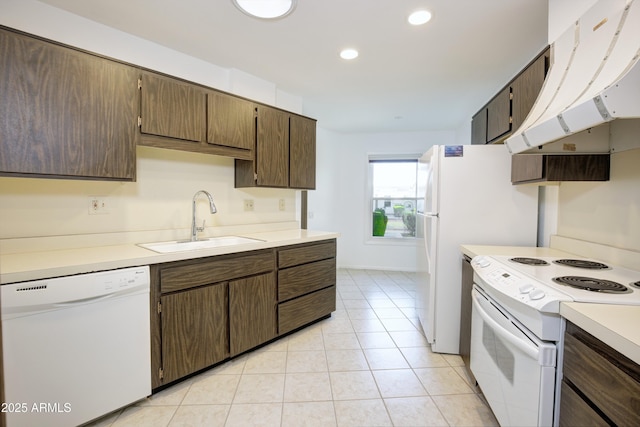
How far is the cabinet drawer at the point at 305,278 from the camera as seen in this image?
2.49 meters

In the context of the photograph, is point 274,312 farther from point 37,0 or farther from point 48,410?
point 37,0

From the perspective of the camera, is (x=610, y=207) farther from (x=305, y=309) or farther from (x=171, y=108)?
(x=171, y=108)

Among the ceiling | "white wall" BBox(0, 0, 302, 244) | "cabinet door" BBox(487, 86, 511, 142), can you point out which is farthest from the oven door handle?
"white wall" BBox(0, 0, 302, 244)

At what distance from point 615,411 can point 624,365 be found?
13 cm

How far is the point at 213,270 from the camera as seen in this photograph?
2.00 m

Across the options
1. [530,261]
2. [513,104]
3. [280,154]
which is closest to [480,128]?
[513,104]

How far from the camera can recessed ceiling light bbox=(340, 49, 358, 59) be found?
92.8 inches

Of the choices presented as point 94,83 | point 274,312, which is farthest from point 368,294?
point 94,83

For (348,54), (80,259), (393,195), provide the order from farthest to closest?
(393,195) → (348,54) → (80,259)

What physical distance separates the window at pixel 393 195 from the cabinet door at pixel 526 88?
3.11 metres

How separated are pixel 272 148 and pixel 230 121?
476 millimetres

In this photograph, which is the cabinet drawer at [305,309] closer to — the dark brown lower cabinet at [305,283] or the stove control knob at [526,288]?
the dark brown lower cabinet at [305,283]

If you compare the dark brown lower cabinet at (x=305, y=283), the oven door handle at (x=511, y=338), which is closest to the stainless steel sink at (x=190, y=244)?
the dark brown lower cabinet at (x=305, y=283)

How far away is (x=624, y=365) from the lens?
78 centimetres
